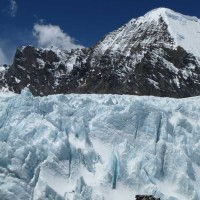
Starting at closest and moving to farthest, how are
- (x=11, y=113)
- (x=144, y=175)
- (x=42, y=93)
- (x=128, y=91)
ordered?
(x=144, y=175) < (x=11, y=113) < (x=128, y=91) < (x=42, y=93)

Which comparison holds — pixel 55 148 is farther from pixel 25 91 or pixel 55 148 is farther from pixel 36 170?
pixel 25 91

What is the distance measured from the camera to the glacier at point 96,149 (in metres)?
25.5

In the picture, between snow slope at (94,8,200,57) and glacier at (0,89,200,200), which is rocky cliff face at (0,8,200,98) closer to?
snow slope at (94,8,200,57)

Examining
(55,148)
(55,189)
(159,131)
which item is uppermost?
(159,131)

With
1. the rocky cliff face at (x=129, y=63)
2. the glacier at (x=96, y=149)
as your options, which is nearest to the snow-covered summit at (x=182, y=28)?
the rocky cliff face at (x=129, y=63)

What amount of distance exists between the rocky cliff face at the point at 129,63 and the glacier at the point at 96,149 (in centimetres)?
7402

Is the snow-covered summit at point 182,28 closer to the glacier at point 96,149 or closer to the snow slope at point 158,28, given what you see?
the snow slope at point 158,28

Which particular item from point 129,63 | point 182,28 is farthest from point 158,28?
point 129,63

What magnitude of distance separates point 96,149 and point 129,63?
89.0 m

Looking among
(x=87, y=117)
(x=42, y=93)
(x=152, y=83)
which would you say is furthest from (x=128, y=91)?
(x=87, y=117)

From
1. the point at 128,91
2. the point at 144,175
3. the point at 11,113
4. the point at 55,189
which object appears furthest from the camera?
the point at 128,91

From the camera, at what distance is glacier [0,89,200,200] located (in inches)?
1004

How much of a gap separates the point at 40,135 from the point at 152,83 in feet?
275

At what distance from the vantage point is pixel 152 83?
4345 inches
